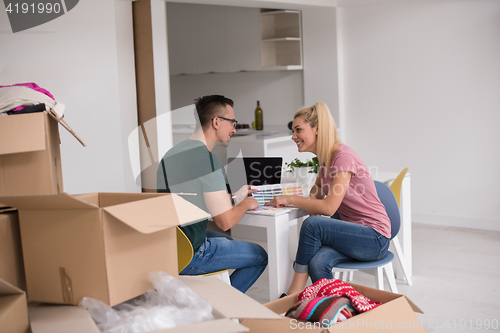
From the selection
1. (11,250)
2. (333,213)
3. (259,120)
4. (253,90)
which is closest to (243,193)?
(333,213)

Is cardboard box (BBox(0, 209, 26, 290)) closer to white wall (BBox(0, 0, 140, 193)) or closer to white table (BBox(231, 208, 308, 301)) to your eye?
white table (BBox(231, 208, 308, 301))

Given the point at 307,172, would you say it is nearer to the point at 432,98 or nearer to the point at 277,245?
the point at 277,245

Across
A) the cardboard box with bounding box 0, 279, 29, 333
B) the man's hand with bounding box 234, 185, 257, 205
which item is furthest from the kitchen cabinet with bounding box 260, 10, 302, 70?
the cardboard box with bounding box 0, 279, 29, 333

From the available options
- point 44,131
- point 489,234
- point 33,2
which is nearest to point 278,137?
point 489,234

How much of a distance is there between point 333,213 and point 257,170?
2.76 ft

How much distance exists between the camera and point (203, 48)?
6.10 metres

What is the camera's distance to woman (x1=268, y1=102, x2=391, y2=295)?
7.58 ft

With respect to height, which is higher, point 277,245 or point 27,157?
point 27,157

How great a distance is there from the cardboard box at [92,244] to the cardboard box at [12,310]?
11 cm

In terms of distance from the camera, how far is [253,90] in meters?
6.07

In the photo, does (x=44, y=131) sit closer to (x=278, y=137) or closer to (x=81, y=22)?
(x=81, y=22)

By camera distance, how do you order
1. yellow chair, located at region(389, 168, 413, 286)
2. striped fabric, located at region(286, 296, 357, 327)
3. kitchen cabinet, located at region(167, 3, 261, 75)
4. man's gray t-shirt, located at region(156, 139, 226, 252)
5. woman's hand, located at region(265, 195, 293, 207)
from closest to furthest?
striped fabric, located at region(286, 296, 357, 327) → man's gray t-shirt, located at region(156, 139, 226, 252) → woman's hand, located at region(265, 195, 293, 207) → yellow chair, located at region(389, 168, 413, 286) → kitchen cabinet, located at region(167, 3, 261, 75)

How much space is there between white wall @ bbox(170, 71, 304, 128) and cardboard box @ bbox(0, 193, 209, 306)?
4566mm

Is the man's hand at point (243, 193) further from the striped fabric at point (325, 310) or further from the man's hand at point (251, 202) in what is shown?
the striped fabric at point (325, 310)
